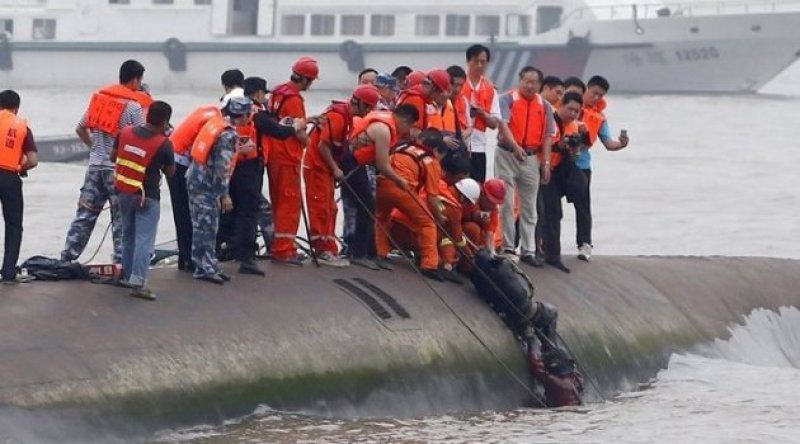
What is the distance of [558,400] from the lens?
1762 centimetres

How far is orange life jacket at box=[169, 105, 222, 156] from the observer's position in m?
15.9

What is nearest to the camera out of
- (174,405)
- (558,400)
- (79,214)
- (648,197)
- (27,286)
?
(174,405)

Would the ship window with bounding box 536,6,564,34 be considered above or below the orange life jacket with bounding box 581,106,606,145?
below

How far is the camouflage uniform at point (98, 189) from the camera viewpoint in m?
16.1

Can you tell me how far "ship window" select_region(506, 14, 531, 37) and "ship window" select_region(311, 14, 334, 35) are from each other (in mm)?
8457

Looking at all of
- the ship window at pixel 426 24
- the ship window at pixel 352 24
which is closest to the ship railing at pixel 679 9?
the ship window at pixel 426 24

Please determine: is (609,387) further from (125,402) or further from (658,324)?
(125,402)

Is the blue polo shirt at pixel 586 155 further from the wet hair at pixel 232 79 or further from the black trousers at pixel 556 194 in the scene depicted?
the wet hair at pixel 232 79

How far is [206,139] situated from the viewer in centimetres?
1562

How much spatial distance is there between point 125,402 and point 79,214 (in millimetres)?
3128

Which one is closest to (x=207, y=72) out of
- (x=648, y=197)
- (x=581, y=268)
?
(x=648, y=197)

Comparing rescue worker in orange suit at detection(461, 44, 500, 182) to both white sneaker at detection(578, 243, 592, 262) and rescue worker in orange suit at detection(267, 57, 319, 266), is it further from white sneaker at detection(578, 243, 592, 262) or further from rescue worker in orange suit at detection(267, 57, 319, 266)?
rescue worker in orange suit at detection(267, 57, 319, 266)

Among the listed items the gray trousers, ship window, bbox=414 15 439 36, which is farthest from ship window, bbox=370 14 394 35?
the gray trousers

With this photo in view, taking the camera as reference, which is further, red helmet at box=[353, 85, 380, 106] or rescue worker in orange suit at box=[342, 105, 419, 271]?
A: red helmet at box=[353, 85, 380, 106]
